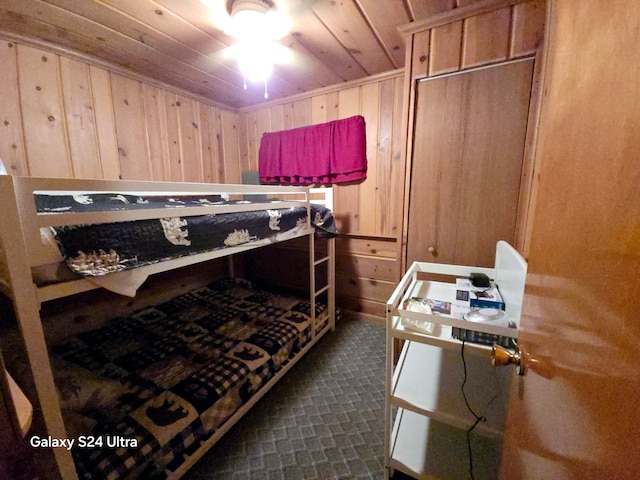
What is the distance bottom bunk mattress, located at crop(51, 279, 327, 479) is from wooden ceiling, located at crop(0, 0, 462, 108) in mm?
1950

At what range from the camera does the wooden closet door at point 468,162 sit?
4.66 ft

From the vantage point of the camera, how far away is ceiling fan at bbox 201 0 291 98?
1.30 m

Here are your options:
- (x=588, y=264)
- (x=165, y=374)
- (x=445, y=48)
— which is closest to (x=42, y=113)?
(x=165, y=374)

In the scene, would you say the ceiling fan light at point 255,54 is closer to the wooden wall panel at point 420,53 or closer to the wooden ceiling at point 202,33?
the wooden ceiling at point 202,33

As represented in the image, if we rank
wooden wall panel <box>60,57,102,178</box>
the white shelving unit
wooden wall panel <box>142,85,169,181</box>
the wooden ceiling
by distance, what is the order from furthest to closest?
1. wooden wall panel <box>142,85,169,181</box>
2. wooden wall panel <box>60,57,102,178</box>
3. the wooden ceiling
4. the white shelving unit

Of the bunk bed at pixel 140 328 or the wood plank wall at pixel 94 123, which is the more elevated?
the wood plank wall at pixel 94 123

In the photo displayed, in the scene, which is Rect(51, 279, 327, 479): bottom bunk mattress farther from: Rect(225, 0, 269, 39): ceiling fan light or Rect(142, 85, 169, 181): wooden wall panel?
Rect(225, 0, 269, 39): ceiling fan light

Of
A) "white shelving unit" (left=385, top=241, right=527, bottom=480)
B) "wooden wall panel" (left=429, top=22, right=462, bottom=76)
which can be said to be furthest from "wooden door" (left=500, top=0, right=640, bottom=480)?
Answer: "wooden wall panel" (left=429, top=22, right=462, bottom=76)

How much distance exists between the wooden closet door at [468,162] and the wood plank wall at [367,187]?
449mm

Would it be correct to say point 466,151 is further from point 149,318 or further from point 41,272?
point 149,318

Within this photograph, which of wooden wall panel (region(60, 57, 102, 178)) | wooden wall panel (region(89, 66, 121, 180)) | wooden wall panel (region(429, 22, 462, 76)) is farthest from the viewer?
wooden wall panel (region(89, 66, 121, 180))

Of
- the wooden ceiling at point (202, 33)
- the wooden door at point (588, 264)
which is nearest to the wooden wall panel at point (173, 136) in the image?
the wooden ceiling at point (202, 33)

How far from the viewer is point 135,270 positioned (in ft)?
3.17

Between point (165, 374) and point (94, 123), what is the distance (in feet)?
6.21
